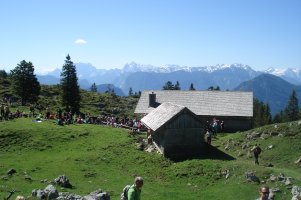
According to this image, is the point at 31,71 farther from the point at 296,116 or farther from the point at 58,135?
the point at 296,116

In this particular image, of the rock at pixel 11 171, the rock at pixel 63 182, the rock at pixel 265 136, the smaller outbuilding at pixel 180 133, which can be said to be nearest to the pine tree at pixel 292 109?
the rock at pixel 265 136

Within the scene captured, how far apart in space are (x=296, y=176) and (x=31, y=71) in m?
69.5

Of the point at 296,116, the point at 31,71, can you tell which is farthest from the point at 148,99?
the point at 296,116

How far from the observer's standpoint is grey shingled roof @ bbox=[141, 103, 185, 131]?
46.1 meters

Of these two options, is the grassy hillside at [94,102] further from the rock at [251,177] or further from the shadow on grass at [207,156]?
the rock at [251,177]

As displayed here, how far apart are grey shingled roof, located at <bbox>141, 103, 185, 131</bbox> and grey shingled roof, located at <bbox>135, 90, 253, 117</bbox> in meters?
15.3

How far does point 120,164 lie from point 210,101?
3055cm

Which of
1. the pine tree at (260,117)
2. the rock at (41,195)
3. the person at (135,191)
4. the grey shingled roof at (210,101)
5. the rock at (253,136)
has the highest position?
the grey shingled roof at (210,101)

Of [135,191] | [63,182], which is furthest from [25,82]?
[135,191]

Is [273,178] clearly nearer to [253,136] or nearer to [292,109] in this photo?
[253,136]

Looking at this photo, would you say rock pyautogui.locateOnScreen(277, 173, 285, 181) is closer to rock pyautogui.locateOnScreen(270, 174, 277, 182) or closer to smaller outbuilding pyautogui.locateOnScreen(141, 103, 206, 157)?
rock pyautogui.locateOnScreen(270, 174, 277, 182)

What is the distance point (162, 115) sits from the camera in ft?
162

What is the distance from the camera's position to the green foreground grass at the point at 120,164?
107 feet

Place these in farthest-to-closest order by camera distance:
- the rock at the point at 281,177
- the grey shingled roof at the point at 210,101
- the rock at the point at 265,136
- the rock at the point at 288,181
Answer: the grey shingled roof at the point at 210,101 < the rock at the point at 265,136 < the rock at the point at 281,177 < the rock at the point at 288,181
